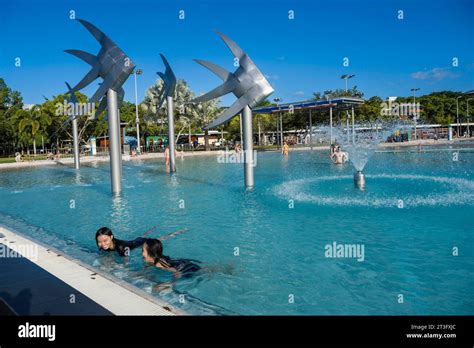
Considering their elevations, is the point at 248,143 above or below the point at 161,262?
above

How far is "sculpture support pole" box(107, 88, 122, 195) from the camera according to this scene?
15.1 metres

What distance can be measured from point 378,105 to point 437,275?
244ft

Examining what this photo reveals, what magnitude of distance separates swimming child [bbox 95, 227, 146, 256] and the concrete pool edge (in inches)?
25.3

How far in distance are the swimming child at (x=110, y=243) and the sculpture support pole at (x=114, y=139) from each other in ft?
27.1

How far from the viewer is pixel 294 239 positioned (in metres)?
8.06

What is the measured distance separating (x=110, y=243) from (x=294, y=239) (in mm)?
3534

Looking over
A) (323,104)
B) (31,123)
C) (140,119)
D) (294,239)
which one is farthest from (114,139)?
(140,119)

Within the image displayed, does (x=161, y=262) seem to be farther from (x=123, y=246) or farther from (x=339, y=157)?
(x=339, y=157)

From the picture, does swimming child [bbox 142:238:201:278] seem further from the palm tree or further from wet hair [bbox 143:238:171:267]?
the palm tree

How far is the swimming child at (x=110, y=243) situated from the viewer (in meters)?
7.18

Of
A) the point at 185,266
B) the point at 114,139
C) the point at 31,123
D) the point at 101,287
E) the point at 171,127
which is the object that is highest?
the point at 31,123

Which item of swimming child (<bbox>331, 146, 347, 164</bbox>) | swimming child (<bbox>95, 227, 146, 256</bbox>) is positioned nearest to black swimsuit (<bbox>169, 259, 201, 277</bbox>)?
swimming child (<bbox>95, 227, 146, 256</bbox>)
